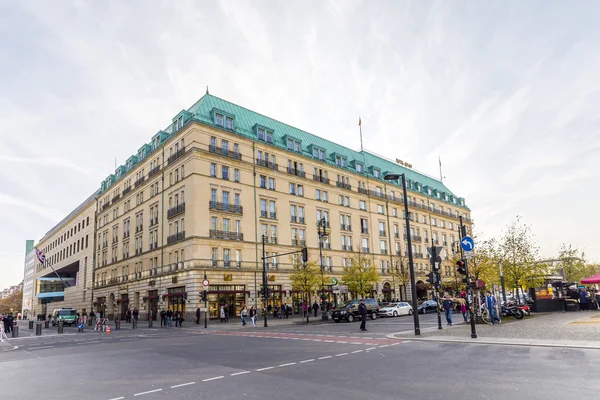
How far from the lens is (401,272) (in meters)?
64.9

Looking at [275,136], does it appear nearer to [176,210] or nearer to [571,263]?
[176,210]

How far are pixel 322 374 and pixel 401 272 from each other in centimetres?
5654

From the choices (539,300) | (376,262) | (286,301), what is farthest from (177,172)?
(539,300)

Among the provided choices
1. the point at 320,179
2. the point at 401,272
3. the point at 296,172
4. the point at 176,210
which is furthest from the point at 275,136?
the point at 401,272

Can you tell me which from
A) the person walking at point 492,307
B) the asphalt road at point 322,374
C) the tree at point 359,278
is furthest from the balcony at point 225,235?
the asphalt road at point 322,374

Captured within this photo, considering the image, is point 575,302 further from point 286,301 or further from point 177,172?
point 177,172

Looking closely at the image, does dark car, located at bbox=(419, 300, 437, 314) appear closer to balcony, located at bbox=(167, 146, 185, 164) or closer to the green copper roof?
the green copper roof

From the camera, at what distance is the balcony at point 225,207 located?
45.6m

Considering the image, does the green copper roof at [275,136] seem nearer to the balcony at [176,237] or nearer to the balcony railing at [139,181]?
the balcony railing at [139,181]

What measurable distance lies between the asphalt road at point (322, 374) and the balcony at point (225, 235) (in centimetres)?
2876

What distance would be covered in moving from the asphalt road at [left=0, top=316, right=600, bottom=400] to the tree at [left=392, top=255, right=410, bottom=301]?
162ft

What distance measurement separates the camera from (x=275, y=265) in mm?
50031

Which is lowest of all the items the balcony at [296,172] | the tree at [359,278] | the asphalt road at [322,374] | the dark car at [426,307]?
the dark car at [426,307]

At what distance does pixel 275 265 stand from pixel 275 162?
42.4 ft
